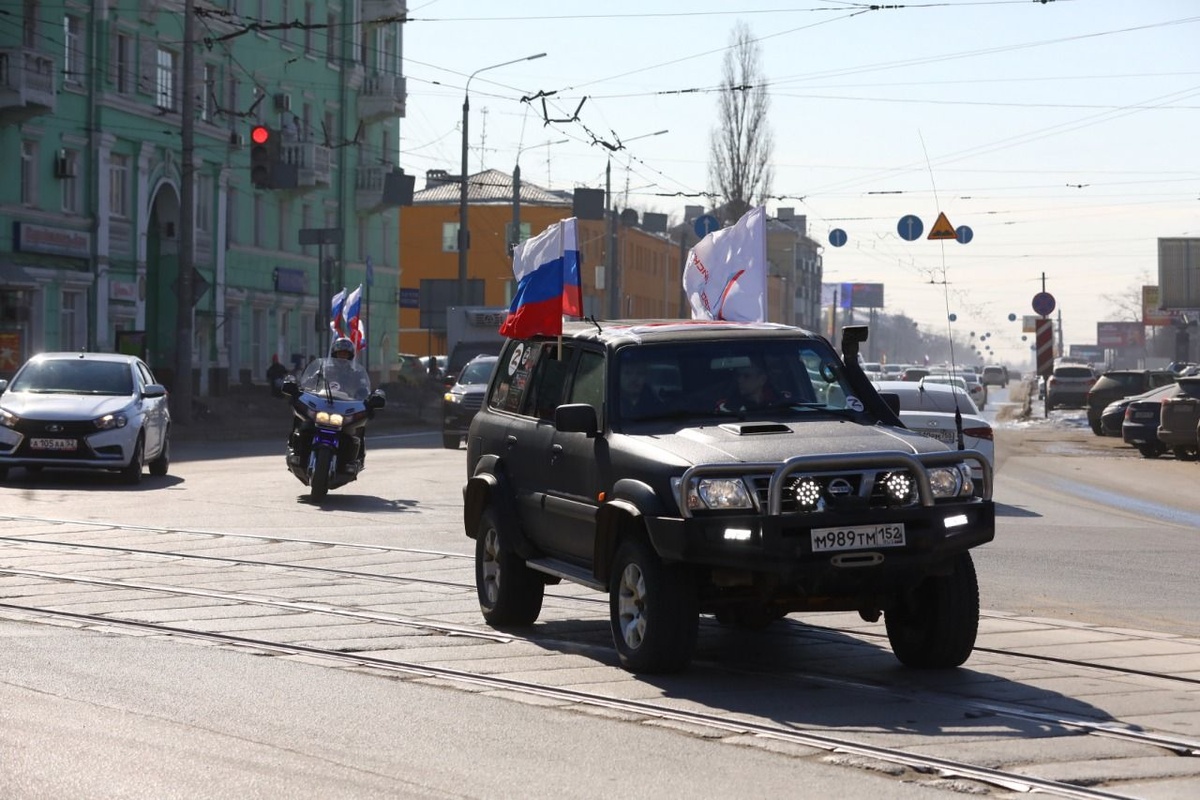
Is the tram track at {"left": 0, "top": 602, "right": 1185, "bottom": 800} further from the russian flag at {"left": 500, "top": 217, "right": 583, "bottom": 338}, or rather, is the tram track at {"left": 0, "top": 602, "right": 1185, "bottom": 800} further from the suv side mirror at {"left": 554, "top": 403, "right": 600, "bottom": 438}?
the russian flag at {"left": 500, "top": 217, "right": 583, "bottom": 338}

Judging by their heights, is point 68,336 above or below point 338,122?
below

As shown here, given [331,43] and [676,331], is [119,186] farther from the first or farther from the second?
[676,331]

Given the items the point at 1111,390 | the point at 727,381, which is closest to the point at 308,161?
the point at 1111,390

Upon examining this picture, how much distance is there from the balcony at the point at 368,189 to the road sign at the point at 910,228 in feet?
76.0

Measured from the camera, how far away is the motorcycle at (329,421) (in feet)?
65.1

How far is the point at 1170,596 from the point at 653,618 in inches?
200

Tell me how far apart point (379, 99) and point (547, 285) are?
5505 centimetres

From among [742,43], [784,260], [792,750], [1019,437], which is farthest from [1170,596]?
[784,260]

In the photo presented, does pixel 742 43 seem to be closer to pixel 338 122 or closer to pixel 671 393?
pixel 338 122

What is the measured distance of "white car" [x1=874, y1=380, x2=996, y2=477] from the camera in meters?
20.1

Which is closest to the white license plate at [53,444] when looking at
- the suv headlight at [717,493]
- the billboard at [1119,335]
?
the suv headlight at [717,493]

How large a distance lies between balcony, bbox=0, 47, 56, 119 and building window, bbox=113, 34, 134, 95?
5279 mm

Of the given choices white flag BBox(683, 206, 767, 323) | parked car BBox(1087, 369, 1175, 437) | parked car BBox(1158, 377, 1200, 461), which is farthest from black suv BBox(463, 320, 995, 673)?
parked car BBox(1087, 369, 1175, 437)

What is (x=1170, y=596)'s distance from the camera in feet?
40.1
